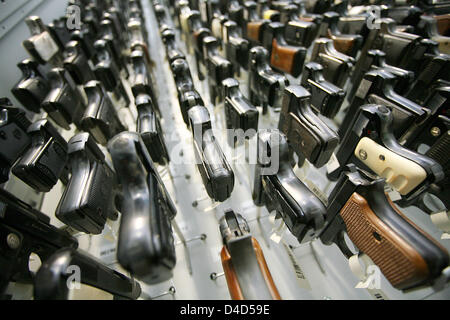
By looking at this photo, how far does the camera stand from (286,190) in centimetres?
81

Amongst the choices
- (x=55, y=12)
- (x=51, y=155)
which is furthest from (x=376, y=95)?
(x=55, y=12)

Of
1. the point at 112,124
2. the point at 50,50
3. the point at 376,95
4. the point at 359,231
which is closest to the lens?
the point at 359,231

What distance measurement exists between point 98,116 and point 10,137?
0.50 meters

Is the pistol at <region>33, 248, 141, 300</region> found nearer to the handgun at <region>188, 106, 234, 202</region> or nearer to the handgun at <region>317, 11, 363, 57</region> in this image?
the handgun at <region>188, 106, 234, 202</region>

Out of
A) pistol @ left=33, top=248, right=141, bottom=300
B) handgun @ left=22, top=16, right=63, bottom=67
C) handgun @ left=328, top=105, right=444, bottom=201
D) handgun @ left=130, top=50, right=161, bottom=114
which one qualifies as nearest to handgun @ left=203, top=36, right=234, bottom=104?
handgun @ left=130, top=50, right=161, bottom=114

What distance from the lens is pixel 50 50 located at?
2.14m

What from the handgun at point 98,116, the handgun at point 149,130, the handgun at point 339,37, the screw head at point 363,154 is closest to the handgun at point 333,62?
the handgun at point 339,37

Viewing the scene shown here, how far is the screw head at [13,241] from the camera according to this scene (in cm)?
84

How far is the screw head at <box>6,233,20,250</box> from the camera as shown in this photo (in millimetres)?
840

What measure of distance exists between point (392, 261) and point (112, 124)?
1645 millimetres

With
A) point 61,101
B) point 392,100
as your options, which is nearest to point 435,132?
point 392,100

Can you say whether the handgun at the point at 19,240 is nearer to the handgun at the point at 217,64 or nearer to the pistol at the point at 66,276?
the pistol at the point at 66,276

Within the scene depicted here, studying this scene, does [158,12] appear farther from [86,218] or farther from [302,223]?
[302,223]

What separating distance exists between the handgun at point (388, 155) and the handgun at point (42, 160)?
→ 1.63m
